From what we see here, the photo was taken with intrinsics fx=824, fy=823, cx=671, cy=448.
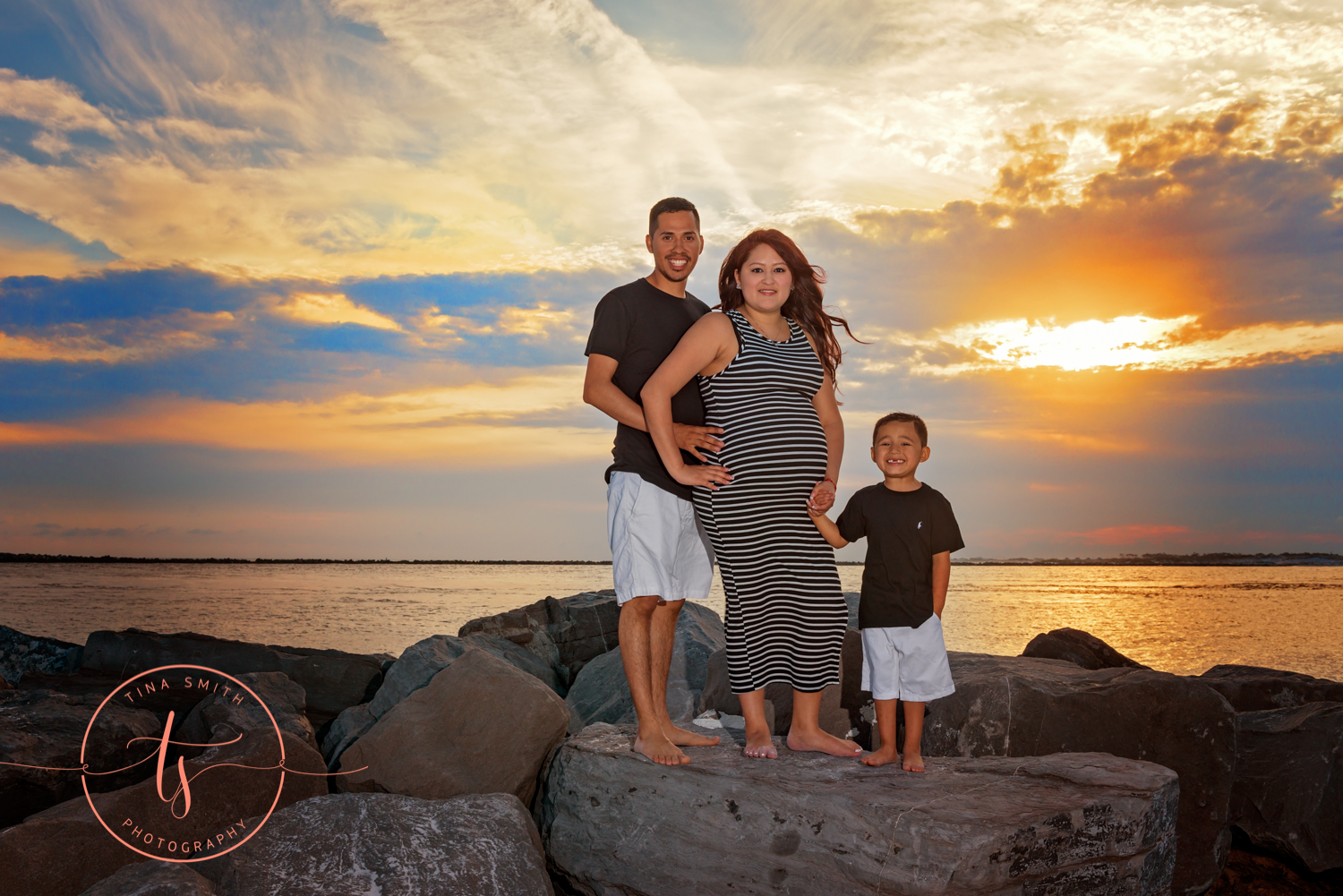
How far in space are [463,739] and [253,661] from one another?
224 inches

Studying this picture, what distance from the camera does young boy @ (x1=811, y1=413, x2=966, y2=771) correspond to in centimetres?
395

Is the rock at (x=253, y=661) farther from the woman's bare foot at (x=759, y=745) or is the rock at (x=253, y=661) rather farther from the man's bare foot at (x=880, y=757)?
the man's bare foot at (x=880, y=757)

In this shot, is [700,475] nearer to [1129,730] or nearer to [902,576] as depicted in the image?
[902,576]

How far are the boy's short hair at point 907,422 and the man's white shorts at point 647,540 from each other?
40.1 inches

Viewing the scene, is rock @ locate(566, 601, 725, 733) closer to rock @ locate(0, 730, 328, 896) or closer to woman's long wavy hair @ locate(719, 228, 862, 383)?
rock @ locate(0, 730, 328, 896)

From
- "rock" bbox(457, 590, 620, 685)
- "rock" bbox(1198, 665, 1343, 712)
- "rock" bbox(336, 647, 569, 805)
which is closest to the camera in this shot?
"rock" bbox(336, 647, 569, 805)

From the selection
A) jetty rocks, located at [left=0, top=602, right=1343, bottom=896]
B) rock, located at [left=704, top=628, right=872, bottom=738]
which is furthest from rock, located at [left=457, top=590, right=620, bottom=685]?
rock, located at [left=704, top=628, right=872, bottom=738]

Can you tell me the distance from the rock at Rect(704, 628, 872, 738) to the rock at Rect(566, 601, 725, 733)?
415 millimetres

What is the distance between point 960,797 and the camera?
11.8 ft

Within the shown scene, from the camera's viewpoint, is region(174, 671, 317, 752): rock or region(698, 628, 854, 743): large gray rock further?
region(174, 671, 317, 752): rock

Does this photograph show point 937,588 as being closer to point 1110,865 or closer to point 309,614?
point 1110,865

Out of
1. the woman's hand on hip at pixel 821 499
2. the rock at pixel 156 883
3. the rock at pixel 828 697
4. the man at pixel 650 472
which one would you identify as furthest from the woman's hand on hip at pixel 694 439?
the rock at pixel 156 883

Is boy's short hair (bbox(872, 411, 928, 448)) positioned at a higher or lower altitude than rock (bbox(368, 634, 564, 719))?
higher

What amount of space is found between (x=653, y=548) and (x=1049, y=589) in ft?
124
